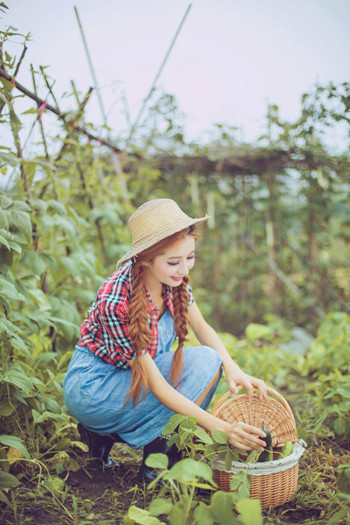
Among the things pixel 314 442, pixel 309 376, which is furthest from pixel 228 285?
pixel 314 442

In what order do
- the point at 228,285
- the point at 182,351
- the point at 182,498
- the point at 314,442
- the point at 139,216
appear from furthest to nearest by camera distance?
the point at 228,285 < the point at 314,442 < the point at 182,351 < the point at 139,216 < the point at 182,498

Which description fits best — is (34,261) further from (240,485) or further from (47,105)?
(240,485)

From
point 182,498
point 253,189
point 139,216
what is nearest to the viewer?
point 182,498

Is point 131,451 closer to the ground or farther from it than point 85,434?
closer to the ground

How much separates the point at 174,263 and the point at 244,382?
570 mm

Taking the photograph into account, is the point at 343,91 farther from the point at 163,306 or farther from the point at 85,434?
the point at 85,434

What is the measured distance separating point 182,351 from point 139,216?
61 centimetres

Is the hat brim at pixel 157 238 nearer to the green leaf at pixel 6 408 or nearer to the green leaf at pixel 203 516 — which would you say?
the green leaf at pixel 6 408

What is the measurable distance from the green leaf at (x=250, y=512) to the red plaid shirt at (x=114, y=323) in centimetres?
67

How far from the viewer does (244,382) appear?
5.89ft

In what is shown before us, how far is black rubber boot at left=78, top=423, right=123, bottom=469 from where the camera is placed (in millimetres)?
1914

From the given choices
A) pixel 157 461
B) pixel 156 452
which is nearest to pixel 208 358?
pixel 156 452

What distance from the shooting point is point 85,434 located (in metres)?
1.94

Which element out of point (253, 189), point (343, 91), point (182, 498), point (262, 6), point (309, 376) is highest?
point (262, 6)
